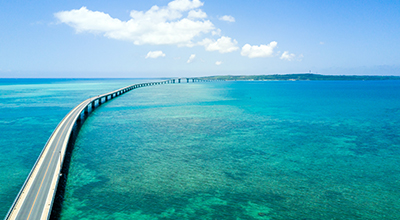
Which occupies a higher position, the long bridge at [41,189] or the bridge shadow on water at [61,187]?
the long bridge at [41,189]

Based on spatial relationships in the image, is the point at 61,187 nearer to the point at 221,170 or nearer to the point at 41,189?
the point at 41,189

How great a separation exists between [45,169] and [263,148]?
2228 centimetres

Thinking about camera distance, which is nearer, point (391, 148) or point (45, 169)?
point (45, 169)

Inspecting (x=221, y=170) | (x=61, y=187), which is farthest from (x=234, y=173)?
(x=61, y=187)

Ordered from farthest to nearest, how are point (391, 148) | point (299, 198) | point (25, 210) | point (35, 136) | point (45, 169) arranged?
point (35, 136) → point (391, 148) → point (45, 169) → point (299, 198) → point (25, 210)

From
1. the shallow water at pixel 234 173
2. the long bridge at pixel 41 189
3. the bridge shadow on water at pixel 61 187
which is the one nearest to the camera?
the long bridge at pixel 41 189

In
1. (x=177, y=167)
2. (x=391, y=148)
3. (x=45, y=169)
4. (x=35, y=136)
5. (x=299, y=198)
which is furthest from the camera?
(x=35, y=136)

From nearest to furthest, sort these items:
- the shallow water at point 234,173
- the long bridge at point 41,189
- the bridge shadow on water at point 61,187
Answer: the long bridge at point 41,189 → the bridge shadow on water at point 61,187 → the shallow water at point 234,173

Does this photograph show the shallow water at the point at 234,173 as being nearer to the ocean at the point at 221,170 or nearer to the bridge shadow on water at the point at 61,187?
the ocean at the point at 221,170

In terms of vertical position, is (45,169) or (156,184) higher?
(45,169)

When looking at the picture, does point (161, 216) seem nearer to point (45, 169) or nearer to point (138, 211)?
point (138, 211)

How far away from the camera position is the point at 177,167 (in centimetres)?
2436

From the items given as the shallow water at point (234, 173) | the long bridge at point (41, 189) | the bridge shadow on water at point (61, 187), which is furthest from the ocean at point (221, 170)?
the long bridge at point (41, 189)

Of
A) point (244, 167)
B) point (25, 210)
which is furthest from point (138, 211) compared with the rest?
point (244, 167)
